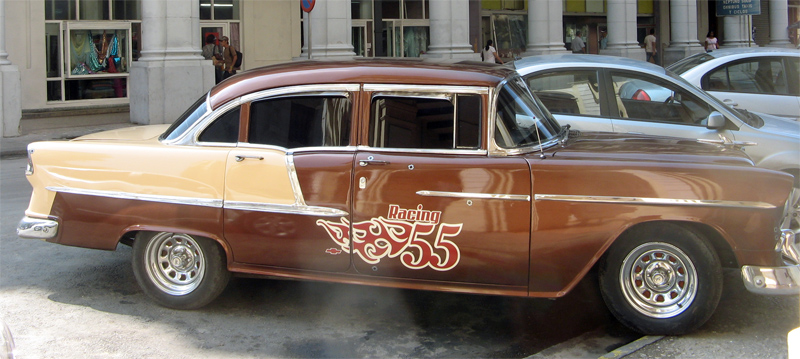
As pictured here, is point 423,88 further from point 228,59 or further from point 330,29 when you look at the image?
point 330,29

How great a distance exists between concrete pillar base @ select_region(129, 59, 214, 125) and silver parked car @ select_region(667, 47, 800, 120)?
10.6 m

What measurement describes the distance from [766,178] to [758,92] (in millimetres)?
5637

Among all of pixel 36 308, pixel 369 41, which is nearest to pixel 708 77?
pixel 36 308

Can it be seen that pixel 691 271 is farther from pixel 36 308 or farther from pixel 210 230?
pixel 36 308

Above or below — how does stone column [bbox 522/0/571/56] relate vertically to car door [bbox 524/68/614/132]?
above

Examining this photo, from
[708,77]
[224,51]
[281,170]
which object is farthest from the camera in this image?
[224,51]

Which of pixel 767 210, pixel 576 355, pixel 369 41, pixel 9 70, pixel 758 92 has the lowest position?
pixel 576 355

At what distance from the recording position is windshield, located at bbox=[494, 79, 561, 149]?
5301 millimetres

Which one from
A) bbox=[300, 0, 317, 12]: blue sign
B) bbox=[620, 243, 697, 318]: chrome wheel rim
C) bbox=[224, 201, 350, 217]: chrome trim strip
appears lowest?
bbox=[620, 243, 697, 318]: chrome wheel rim

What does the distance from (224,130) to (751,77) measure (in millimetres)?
7063

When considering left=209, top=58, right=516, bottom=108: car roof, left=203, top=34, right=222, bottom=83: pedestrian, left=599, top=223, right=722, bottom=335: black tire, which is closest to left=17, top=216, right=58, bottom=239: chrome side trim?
left=209, top=58, right=516, bottom=108: car roof

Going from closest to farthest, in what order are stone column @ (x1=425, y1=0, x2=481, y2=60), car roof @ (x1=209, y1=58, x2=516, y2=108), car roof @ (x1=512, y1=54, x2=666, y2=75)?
1. car roof @ (x1=209, y1=58, x2=516, y2=108)
2. car roof @ (x1=512, y1=54, x2=666, y2=75)
3. stone column @ (x1=425, y1=0, x2=481, y2=60)

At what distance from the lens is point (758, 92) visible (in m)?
10.1

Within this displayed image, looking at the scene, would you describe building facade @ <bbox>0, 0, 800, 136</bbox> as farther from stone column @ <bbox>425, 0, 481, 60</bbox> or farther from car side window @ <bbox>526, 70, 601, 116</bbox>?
car side window @ <bbox>526, 70, 601, 116</bbox>
